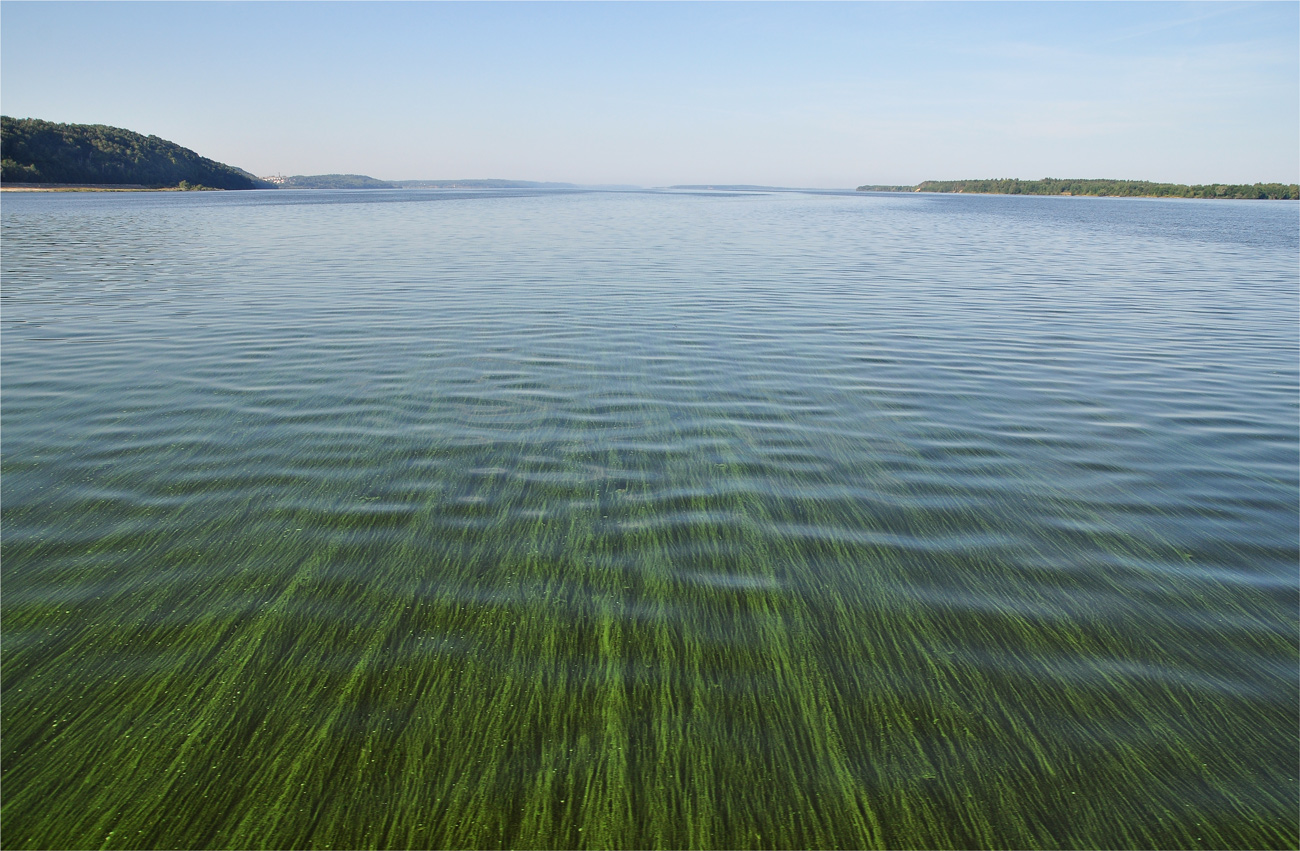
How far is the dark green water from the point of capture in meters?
2.11

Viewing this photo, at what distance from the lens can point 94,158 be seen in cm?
8325

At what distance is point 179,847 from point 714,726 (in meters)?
1.62

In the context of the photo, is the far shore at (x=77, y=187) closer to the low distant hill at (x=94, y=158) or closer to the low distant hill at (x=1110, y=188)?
the low distant hill at (x=94, y=158)

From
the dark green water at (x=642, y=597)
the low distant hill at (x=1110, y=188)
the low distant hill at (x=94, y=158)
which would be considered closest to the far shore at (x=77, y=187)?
the low distant hill at (x=94, y=158)

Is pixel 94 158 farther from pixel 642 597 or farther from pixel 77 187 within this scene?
pixel 642 597

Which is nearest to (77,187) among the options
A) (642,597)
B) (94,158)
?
(94,158)

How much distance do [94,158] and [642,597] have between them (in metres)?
110

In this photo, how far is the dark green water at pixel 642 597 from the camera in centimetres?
211

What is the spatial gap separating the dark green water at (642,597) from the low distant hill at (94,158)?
9406 cm

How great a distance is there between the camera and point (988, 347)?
8.38 meters

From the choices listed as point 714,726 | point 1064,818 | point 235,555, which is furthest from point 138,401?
point 1064,818

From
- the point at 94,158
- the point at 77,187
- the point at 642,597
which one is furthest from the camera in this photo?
the point at 94,158

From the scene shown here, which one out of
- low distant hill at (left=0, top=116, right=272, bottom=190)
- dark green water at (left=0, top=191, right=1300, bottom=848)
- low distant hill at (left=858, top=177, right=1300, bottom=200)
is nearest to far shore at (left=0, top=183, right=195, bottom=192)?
low distant hill at (left=0, top=116, right=272, bottom=190)

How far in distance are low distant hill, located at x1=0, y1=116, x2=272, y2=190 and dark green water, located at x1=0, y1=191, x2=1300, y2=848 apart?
94061 mm
